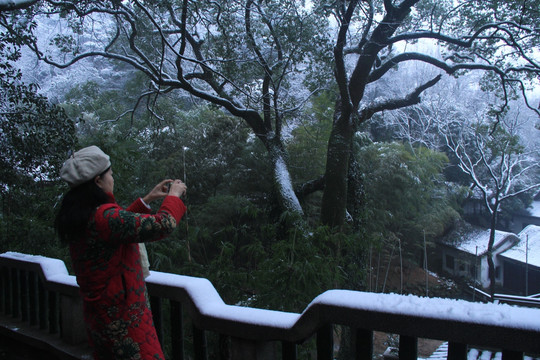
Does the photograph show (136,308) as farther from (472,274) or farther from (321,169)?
(472,274)

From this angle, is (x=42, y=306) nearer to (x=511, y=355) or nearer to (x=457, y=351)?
(x=457, y=351)

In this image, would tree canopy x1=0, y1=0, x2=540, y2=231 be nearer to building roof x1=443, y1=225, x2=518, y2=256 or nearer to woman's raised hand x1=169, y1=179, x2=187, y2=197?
woman's raised hand x1=169, y1=179, x2=187, y2=197

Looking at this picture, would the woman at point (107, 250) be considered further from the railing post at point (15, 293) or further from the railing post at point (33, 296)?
the railing post at point (15, 293)

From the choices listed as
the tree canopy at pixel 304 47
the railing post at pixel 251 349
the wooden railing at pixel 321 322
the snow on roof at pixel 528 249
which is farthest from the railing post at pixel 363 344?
the snow on roof at pixel 528 249

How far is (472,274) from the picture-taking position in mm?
12938

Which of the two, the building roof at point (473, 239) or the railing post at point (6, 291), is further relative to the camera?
the building roof at point (473, 239)

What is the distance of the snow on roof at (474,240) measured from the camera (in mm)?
12658

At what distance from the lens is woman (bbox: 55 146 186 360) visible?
1108 millimetres

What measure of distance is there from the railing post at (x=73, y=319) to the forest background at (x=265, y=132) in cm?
92

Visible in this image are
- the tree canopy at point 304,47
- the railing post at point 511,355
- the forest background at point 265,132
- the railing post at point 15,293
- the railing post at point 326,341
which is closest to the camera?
the railing post at point 511,355

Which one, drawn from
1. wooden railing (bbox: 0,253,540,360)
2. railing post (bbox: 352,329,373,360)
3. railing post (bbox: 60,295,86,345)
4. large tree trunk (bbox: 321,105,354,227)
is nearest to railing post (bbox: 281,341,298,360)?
wooden railing (bbox: 0,253,540,360)

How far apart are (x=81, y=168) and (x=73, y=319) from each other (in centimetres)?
109

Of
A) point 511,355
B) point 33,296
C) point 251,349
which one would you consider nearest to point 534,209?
point 511,355

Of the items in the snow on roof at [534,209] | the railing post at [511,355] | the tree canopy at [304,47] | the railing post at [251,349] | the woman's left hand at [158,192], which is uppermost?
the tree canopy at [304,47]
